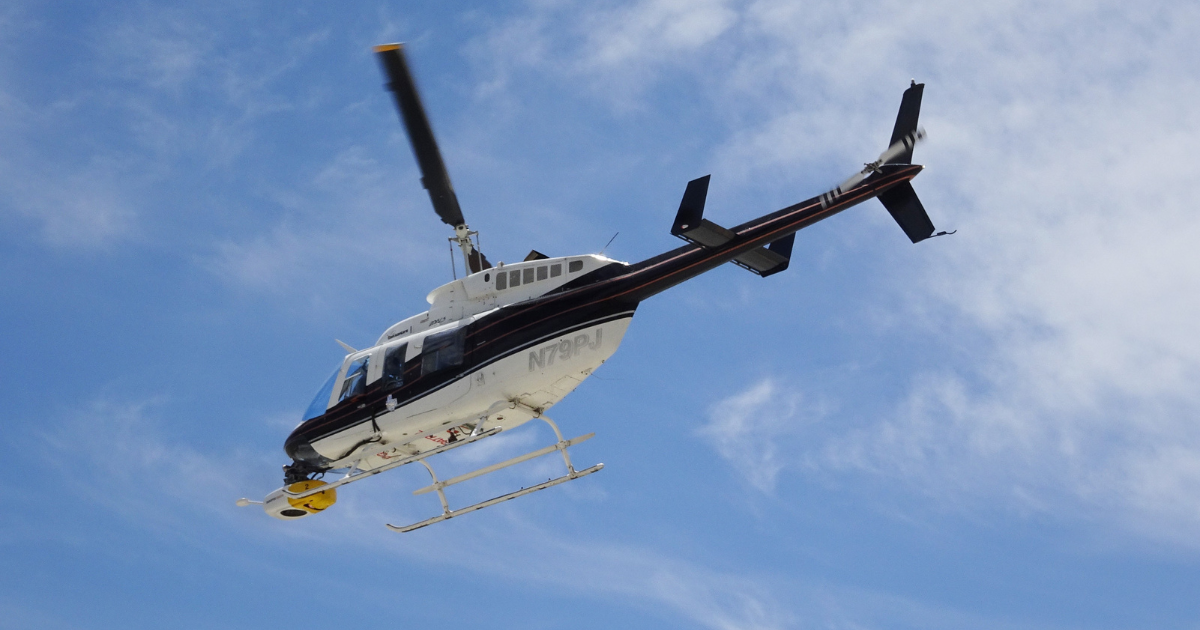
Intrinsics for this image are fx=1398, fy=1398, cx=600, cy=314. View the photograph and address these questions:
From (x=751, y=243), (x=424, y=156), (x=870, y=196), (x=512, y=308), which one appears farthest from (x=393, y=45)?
(x=870, y=196)

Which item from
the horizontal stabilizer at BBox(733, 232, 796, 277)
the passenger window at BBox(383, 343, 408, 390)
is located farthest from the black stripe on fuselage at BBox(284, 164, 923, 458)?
the horizontal stabilizer at BBox(733, 232, 796, 277)

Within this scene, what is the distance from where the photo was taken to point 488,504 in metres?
22.7

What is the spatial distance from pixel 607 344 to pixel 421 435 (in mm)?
3717

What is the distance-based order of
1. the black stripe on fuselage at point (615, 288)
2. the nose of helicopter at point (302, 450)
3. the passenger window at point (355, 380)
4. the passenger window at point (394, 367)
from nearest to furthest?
the black stripe on fuselage at point (615, 288)
the passenger window at point (394, 367)
the passenger window at point (355, 380)
the nose of helicopter at point (302, 450)

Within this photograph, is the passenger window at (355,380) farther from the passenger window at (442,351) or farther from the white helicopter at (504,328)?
the passenger window at (442,351)

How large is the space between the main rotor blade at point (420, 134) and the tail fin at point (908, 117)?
24.4ft

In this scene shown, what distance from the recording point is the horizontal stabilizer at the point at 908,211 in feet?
72.8

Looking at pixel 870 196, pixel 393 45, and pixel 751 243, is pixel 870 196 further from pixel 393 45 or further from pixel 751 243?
pixel 393 45

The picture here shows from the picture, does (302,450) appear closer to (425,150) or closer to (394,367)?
(394,367)

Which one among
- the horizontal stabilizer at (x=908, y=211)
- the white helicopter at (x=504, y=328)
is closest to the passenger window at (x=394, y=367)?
the white helicopter at (x=504, y=328)

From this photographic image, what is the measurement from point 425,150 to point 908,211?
7899 mm

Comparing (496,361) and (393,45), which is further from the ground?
(393,45)

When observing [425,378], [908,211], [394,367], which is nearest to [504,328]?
[425,378]

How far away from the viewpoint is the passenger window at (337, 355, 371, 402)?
24.2 metres
